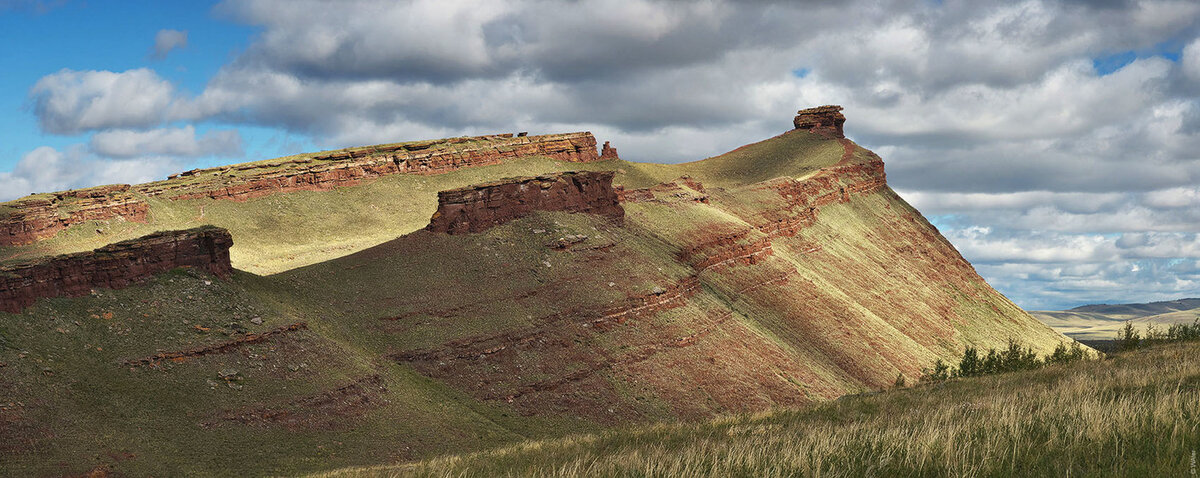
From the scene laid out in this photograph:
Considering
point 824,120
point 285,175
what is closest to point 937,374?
point 285,175

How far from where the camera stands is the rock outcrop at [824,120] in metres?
129

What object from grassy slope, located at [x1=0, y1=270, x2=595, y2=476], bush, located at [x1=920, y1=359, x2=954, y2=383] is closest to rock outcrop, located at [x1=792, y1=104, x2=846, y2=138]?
bush, located at [x1=920, y1=359, x2=954, y2=383]

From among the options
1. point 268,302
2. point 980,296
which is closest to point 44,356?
point 268,302

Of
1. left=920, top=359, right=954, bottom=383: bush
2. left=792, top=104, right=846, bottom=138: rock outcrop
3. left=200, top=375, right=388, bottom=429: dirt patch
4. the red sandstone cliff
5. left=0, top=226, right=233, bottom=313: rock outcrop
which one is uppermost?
left=792, top=104, right=846, bottom=138: rock outcrop

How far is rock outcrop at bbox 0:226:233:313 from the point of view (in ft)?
120

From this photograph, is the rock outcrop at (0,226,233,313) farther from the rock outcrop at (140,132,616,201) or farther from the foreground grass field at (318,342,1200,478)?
the rock outcrop at (140,132,616,201)

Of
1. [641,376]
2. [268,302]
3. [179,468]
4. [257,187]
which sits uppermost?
[257,187]

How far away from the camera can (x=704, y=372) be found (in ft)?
161

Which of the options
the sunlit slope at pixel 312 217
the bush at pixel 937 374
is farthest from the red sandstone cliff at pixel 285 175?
the bush at pixel 937 374

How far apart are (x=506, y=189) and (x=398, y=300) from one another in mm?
11250

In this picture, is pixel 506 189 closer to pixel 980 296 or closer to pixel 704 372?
pixel 704 372

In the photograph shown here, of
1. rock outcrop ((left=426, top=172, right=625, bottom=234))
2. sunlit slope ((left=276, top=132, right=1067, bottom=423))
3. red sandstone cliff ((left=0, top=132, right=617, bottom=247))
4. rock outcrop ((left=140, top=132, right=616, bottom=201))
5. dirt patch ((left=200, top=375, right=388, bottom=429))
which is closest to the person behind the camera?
dirt patch ((left=200, top=375, right=388, bottom=429))

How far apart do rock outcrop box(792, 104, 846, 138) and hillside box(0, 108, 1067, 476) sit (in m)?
35.1

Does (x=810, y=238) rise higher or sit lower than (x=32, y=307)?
higher
